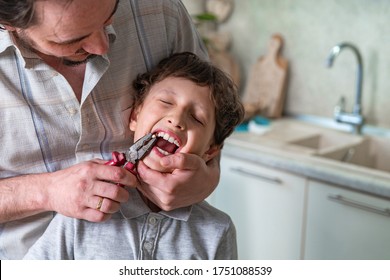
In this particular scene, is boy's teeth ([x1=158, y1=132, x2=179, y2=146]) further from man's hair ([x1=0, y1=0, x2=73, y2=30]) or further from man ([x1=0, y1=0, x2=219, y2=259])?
man's hair ([x1=0, y1=0, x2=73, y2=30])

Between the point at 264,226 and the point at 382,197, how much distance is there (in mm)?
522

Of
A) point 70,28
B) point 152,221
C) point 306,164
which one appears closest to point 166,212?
point 152,221

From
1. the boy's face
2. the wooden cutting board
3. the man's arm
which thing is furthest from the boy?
the wooden cutting board

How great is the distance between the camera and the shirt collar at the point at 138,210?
1.17 meters

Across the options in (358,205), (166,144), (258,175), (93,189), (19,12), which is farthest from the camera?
(258,175)

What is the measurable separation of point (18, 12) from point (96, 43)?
0.47 ft

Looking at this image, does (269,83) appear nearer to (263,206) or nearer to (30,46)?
(263,206)

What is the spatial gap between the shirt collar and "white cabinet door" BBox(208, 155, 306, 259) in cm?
78

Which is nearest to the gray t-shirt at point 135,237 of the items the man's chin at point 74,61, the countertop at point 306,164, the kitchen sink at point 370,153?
the man's chin at point 74,61

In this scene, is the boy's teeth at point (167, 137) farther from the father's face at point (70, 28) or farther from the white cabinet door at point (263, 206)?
the white cabinet door at point (263, 206)

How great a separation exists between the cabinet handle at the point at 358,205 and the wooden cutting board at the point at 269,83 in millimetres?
711

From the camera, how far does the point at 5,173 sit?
1.12 metres

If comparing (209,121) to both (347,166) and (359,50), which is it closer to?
(347,166)

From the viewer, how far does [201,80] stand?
3.88 ft
